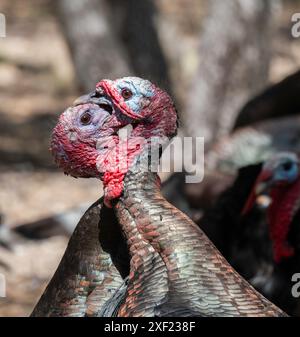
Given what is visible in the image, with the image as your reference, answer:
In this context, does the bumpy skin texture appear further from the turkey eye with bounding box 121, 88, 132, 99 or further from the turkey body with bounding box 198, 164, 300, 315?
the turkey body with bounding box 198, 164, 300, 315

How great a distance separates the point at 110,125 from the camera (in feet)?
9.70

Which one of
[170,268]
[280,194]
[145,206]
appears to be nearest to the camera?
[170,268]

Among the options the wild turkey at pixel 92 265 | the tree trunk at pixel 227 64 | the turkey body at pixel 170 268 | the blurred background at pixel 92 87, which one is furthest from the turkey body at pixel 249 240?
the tree trunk at pixel 227 64

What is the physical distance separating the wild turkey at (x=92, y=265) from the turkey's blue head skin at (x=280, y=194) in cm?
173

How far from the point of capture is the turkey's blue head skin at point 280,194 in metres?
4.70

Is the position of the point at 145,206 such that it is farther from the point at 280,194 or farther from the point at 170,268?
the point at 280,194

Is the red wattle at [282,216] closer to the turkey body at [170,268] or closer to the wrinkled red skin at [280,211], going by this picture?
the wrinkled red skin at [280,211]

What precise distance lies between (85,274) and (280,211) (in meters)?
2.01

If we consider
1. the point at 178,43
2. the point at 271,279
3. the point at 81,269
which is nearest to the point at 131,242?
the point at 81,269

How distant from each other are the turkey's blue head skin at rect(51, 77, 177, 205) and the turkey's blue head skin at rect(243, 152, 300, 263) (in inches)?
72.8

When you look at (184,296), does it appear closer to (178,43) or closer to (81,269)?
(81,269)

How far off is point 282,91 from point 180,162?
0.84m

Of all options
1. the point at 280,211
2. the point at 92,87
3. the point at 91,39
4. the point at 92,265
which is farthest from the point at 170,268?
the point at 91,39

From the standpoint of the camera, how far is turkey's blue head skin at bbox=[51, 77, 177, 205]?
2924 mm
